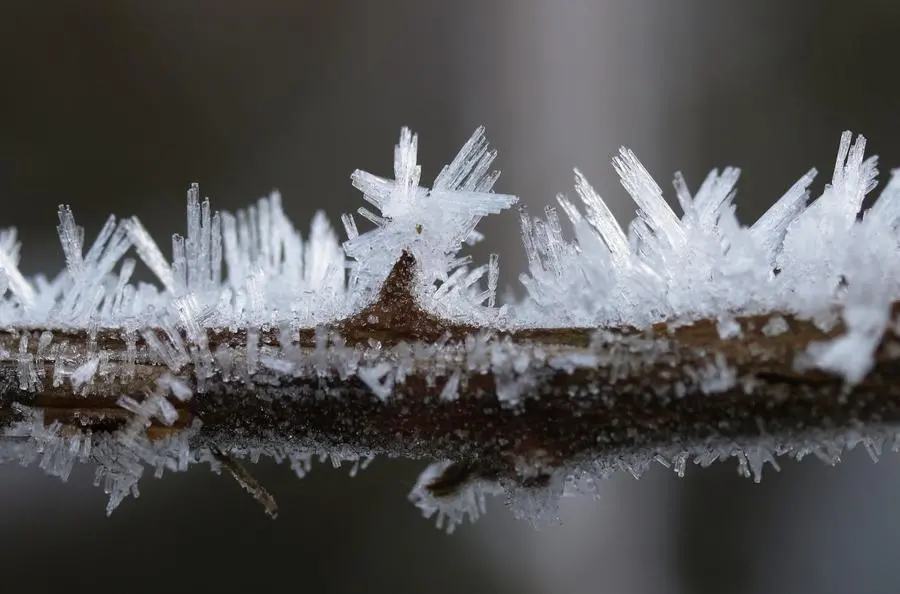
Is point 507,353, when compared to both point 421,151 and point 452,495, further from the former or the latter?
point 421,151

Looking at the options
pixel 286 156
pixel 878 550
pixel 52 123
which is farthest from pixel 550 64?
pixel 878 550

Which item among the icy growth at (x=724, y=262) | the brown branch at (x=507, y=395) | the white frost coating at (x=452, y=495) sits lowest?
the white frost coating at (x=452, y=495)

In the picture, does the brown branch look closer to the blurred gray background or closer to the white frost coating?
the white frost coating

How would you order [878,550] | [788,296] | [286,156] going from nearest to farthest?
[788,296], [878,550], [286,156]

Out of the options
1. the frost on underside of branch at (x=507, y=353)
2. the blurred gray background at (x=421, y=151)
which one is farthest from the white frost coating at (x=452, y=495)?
the blurred gray background at (x=421, y=151)

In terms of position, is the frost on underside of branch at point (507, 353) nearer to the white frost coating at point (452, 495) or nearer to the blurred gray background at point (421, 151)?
the white frost coating at point (452, 495)

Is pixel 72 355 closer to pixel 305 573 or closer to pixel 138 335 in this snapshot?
pixel 138 335

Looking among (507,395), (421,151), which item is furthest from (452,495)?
(421,151)
